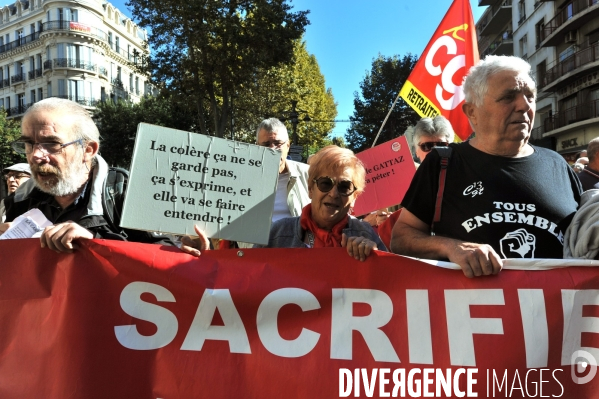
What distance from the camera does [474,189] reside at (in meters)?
2.13

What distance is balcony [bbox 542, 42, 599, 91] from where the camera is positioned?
25.5m

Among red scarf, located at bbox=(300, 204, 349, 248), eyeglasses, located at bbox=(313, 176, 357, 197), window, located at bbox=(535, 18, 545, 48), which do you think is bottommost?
red scarf, located at bbox=(300, 204, 349, 248)

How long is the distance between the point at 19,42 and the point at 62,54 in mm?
9593

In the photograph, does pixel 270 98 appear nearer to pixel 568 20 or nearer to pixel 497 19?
pixel 568 20

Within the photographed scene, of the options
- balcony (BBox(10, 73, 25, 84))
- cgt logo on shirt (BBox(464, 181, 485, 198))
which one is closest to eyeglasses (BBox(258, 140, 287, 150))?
cgt logo on shirt (BBox(464, 181, 485, 198))

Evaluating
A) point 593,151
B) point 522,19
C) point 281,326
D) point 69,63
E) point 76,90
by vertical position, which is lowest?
point 281,326

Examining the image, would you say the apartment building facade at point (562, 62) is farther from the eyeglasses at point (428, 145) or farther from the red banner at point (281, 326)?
the red banner at point (281, 326)

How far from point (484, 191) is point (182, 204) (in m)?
1.20

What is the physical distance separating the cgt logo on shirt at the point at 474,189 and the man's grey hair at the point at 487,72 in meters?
0.34

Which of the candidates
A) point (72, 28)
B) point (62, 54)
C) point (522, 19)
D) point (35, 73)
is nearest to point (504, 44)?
point (522, 19)

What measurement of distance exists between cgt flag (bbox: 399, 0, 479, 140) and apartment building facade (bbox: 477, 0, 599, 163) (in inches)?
811

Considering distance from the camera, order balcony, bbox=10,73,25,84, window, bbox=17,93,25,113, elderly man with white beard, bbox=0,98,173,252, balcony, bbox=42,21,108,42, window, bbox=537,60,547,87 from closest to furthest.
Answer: elderly man with white beard, bbox=0,98,173,252 < window, bbox=537,60,547,87 < balcony, bbox=42,21,108,42 < window, bbox=17,93,25,113 < balcony, bbox=10,73,25,84

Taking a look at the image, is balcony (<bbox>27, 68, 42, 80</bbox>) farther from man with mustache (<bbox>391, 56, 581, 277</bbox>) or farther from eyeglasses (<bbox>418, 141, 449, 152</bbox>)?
man with mustache (<bbox>391, 56, 581, 277</bbox>)

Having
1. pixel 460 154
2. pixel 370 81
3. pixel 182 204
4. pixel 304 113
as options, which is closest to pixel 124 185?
pixel 182 204
